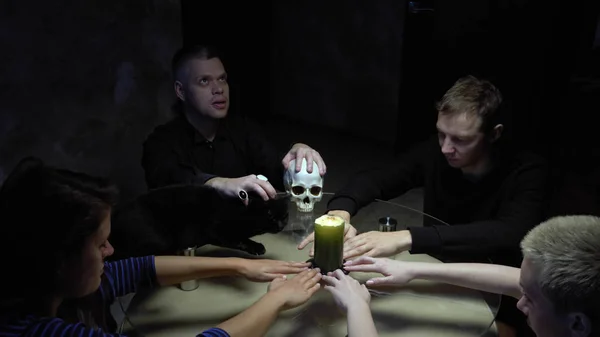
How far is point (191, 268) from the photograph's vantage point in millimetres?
1524

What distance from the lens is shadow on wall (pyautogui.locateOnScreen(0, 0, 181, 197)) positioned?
7.73 ft

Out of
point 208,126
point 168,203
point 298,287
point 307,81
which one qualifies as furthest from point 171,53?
point 307,81

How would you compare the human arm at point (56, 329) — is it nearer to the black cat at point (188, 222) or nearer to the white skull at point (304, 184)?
the black cat at point (188, 222)

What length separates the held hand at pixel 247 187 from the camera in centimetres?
178

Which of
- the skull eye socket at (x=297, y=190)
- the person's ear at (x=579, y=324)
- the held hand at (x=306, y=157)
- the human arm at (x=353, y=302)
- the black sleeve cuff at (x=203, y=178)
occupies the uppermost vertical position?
the held hand at (x=306, y=157)

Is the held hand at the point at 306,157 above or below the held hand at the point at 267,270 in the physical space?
above

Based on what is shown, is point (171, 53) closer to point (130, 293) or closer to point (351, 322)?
point (130, 293)

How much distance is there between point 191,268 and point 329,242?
41 cm

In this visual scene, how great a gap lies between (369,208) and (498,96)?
0.68 m

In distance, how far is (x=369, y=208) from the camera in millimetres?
2227

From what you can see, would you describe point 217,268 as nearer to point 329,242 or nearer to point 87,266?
point 329,242

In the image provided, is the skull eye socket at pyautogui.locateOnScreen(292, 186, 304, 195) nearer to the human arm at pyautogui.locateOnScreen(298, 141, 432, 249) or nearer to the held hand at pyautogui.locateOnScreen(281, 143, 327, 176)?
the held hand at pyautogui.locateOnScreen(281, 143, 327, 176)

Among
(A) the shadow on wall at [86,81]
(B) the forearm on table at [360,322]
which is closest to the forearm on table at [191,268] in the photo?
(B) the forearm on table at [360,322]

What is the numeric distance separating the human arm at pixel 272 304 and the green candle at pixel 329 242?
35mm
